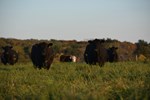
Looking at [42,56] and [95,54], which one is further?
[95,54]

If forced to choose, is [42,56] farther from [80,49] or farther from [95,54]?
[80,49]

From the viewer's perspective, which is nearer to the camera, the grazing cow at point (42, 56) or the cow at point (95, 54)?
the grazing cow at point (42, 56)

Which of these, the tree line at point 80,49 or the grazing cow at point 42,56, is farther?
the tree line at point 80,49

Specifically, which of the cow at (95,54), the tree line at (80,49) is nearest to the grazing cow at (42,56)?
the cow at (95,54)

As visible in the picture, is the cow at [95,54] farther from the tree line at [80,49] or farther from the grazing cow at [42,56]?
the tree line at [80,49]

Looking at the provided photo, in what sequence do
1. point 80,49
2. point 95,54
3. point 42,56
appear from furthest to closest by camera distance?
point 80,49 → point 95,54 → point 42,56

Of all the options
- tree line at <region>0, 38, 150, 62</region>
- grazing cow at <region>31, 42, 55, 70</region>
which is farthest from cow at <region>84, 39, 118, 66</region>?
tree line at <region>0, 38, 150, 62</region>

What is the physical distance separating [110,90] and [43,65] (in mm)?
12542

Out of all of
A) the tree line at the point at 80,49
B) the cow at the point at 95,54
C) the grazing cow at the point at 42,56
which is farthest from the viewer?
the tree line at the point at 80,49

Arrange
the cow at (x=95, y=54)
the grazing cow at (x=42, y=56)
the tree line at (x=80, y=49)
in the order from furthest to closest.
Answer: the tree line at (x=80, y=49), the cow at (x=95, y=54), the grazing cow at (x=42, y=56)

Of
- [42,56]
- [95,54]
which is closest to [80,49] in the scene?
[95,54]

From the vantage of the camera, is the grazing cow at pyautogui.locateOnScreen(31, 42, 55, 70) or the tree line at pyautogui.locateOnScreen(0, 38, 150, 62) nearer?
the grazing cow at pyautogui.locateOnScreen(31, 42, 55, 70)

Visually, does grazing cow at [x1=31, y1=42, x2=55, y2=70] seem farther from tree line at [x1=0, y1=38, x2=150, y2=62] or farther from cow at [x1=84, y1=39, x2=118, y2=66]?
tree line at [x1=0, y1=38, x2=150, y2=62]

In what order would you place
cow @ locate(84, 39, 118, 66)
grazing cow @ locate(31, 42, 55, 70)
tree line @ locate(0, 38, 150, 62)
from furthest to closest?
1. tree line @ locate(0, 38, 150, 62)
2. cow @ locate(84, 39, 118, 66)
3. grazing cow @ locate(31, 42, 55, 70)
